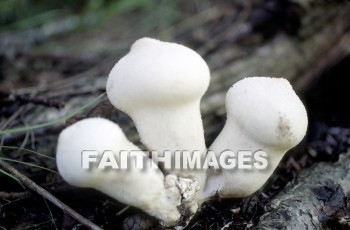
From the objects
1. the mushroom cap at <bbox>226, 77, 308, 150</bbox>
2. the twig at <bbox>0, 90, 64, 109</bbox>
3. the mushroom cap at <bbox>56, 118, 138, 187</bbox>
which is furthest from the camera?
the twig at <bbox>0, 90, 64, 109</bbox>

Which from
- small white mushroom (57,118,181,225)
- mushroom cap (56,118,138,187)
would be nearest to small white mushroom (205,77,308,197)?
small white mushroom (57,118,181,225)

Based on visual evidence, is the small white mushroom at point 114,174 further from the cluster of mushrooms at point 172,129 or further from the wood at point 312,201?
the wood at point 312,201

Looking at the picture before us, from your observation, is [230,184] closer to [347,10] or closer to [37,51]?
[347,10]

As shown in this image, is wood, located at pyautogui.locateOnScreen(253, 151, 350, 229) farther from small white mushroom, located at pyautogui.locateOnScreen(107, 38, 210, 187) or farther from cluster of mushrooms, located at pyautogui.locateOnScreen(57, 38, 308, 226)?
small white mushroom, located at pyautogui.locateOnScreen(107, 38, 210, 187)

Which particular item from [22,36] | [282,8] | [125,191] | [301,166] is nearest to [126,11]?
[22,36]

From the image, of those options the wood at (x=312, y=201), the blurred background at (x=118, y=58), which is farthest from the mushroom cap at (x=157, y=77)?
the wood at (x=312, y=201)
